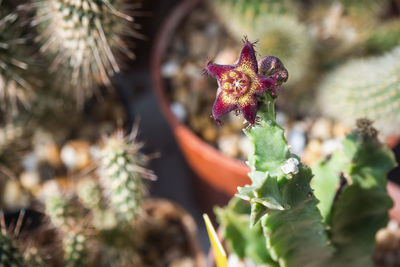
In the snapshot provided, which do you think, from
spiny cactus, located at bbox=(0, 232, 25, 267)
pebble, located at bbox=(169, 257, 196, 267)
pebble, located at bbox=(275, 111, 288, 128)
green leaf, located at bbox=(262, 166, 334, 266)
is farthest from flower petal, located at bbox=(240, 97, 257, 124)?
pebble, located at bbox=(275, 111, 288, 128)

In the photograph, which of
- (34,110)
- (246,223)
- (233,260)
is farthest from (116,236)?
(34,110)

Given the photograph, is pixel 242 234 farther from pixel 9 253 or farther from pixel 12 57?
pixel 12 57

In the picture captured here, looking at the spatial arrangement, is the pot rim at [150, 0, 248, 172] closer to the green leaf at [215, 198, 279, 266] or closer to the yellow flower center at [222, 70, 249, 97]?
the green leaf at [215, 198, 279, 266]

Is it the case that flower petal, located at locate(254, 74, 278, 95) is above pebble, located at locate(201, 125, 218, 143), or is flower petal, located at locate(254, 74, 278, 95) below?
above

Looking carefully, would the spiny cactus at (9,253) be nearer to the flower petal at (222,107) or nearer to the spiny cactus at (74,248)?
the spiny cactus at (74,248)

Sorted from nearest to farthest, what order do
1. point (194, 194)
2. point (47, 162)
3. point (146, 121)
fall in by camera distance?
point (47, 162) < point (194, 194) < point (146, 121)

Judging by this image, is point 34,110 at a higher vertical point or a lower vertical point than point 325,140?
higher

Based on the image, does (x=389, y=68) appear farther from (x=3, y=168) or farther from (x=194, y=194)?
(x=3, y=168)

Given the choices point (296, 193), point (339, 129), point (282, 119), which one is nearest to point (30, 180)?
point (282, 119)
